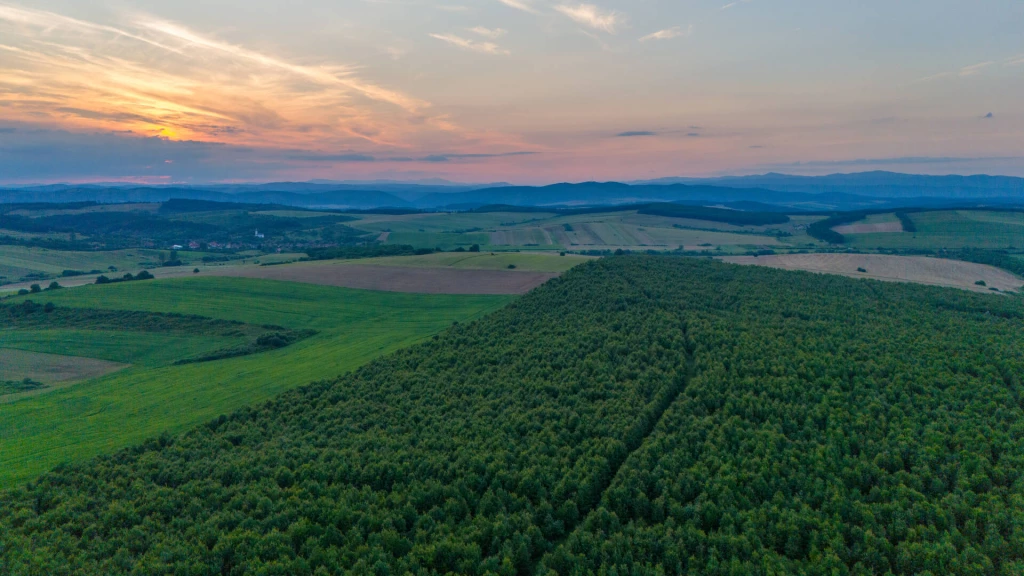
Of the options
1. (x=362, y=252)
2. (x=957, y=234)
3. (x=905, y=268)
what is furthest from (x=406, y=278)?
(x=957, y=234)

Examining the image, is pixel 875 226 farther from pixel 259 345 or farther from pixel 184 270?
pixel 184 270

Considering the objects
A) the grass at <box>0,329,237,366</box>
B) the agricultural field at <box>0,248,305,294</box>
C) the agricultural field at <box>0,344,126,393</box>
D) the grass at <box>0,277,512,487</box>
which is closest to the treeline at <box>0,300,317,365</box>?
the grass at <box>0,277,512,487</box>

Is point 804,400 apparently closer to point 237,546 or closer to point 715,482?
point 715,482

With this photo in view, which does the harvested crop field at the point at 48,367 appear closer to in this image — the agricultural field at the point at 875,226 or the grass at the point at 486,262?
the grass at the point at 486,262

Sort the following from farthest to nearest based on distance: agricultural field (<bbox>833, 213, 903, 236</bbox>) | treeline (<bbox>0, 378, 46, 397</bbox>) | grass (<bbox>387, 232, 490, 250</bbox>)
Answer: agricultural field (<bbox>833, 213, 903, 236</bbox>), grass (<bbox>387, 232, 490, 250</bbox>), treeline (<bbox>0, 378, 46, 397</bbox>)

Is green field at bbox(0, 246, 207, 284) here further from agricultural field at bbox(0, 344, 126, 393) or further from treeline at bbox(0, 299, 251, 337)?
agricultural field at bbox(0, 344, 126, 393)

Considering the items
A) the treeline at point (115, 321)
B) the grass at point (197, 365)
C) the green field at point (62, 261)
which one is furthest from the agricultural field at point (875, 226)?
the green field at point (62, 261)
